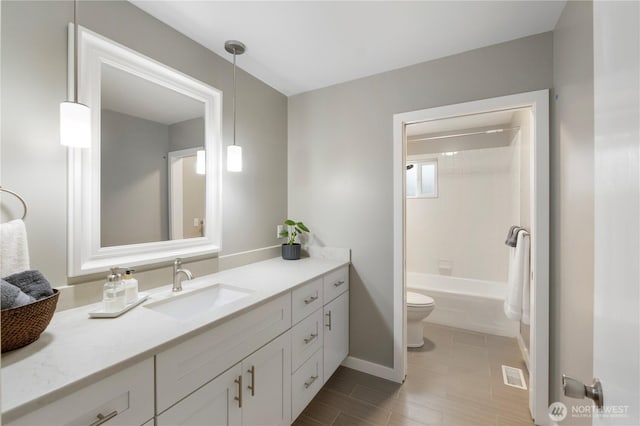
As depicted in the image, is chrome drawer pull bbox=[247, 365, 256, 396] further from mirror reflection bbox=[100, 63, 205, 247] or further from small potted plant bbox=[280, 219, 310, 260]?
small potted plant bbox=[280, 219, 310, 260]

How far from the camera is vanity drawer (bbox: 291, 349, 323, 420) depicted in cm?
154

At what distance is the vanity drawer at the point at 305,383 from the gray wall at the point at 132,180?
3.70ft

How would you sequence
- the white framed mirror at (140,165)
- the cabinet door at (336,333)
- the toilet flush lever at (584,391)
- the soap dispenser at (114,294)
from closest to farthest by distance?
the toilet flush lever at (584,391) → the soap dispenser at (114,294) → the white framed mirror at (140,165) → the cabinet door at (336,333)

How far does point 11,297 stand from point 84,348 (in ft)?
0.83

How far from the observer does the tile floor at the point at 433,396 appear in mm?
1679

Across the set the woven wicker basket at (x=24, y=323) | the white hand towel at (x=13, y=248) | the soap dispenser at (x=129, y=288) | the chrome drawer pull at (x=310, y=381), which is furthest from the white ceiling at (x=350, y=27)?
the chrome drawer pull at (x=310, y=381)

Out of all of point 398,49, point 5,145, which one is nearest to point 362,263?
point 398,49

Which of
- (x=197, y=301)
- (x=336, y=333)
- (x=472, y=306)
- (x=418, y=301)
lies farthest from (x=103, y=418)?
(x=472, y=306)

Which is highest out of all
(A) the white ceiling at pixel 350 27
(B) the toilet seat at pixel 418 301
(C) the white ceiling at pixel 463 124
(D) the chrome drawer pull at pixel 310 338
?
(A) the white ceiling at pixel 350 27

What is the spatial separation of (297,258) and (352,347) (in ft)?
2.82

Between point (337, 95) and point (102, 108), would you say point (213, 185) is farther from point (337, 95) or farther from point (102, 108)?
point (337, 95)

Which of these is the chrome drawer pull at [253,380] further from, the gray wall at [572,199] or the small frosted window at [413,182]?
the small frosted window at [413,182]

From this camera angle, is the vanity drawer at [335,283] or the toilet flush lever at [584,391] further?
the vanity drawer at [335,283]

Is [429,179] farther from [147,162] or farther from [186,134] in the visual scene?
[147,162]
